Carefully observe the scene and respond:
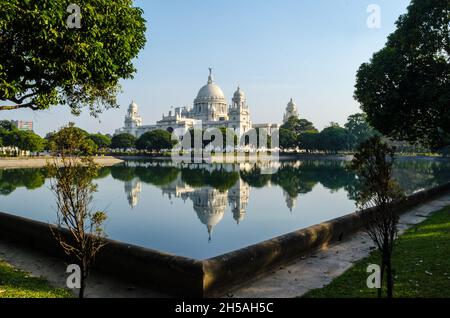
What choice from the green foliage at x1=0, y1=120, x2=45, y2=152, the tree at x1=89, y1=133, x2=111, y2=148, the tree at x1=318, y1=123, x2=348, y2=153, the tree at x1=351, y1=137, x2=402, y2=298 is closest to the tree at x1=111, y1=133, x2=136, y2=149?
the tree at x1=89, y1=133, x2=111, y2=148

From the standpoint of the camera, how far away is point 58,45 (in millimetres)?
9203

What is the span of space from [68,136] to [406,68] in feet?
61.9

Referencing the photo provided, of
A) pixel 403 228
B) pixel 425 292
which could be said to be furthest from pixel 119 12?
pixel 403 228

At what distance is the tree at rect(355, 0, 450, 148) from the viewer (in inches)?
723

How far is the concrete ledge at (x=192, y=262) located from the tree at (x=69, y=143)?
2.64m

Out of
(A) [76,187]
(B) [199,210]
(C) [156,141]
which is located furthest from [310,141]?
(A) [76,187]

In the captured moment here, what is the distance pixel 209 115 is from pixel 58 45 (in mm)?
155350

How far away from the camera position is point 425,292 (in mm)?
6883

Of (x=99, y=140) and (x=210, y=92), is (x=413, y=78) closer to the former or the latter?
(x=99, y=140)

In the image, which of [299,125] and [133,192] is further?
[299,125]

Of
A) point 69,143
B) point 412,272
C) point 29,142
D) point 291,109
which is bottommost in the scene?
point 412,272

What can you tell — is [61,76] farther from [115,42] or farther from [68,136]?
[68,136]

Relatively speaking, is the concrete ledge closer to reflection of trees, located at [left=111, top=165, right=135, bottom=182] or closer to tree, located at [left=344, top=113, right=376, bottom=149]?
reflection of trees, located at [left=111, top=165, right=135, bottom=182]

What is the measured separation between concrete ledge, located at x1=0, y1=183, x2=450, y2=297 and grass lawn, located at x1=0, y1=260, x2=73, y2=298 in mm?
1209
